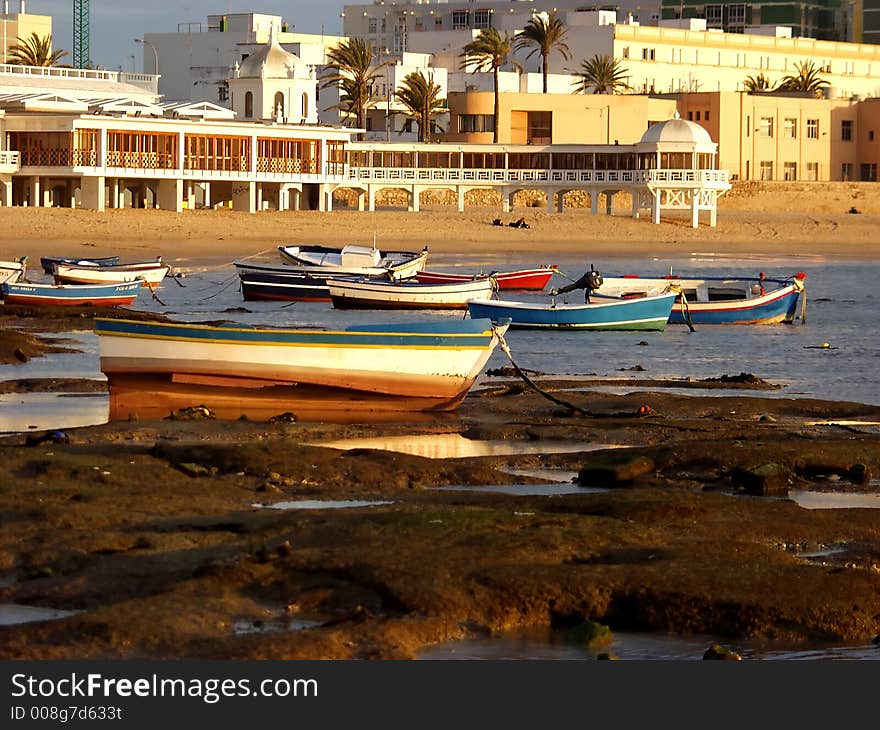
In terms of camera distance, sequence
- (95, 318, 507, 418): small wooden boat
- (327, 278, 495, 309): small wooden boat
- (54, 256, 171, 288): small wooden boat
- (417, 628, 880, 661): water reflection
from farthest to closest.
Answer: (327, 278, 495, 309): small wooden boat
(54, 256, 171, 288): small wooden boat
(95, 318, 507, 418): small wooden boat
(417, 628, 880, 661): water reflection

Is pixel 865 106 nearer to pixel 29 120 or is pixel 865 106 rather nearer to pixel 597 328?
pixel 29 120

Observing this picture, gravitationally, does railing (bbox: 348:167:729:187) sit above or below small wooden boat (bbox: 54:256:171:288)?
above

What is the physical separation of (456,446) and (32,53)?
104260 mm

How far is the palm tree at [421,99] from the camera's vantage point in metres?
120

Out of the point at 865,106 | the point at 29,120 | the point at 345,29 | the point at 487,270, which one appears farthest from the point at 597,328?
the point at 345,29

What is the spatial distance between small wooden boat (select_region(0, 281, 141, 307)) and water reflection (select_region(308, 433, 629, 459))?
23.8 metres

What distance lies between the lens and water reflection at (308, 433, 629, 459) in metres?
23.2

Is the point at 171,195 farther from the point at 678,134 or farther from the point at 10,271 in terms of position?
the point at 10,271

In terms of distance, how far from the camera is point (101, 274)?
5172cm

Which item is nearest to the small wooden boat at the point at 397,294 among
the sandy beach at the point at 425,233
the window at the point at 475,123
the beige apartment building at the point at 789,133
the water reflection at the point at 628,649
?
the sandy beach at the point at 425,233

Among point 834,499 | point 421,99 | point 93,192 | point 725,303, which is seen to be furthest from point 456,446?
point 421,99

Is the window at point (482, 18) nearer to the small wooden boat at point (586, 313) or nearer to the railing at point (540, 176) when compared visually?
the railing at point (540, 176)

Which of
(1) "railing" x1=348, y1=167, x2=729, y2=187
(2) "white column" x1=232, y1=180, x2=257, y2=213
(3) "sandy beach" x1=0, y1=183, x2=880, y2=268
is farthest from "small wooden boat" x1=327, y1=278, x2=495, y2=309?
(1) "railing" x1=348, y1=167, x2=729, y2=187

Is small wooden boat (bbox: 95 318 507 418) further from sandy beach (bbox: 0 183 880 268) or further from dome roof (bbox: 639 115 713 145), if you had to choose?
dome roof (bbox: 639 115 713 145)
